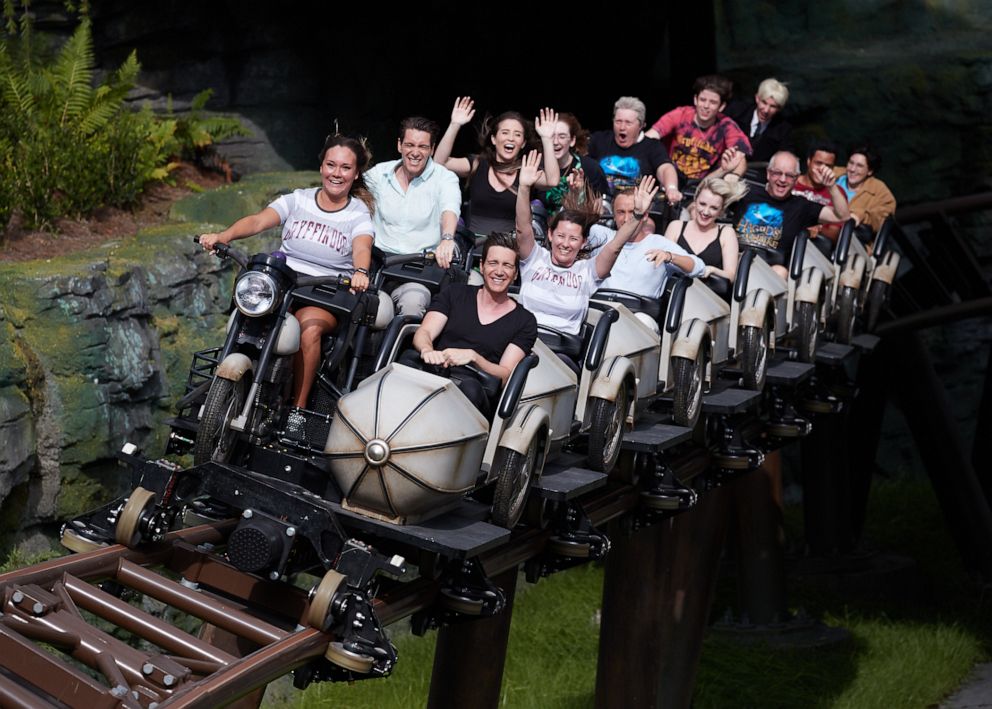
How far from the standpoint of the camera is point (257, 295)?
543 cm

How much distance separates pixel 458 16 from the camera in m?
13.6

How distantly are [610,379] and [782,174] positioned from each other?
129 inches

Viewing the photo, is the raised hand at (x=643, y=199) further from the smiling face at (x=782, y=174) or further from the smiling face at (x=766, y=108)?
the smiling face at (x=766, y=108)

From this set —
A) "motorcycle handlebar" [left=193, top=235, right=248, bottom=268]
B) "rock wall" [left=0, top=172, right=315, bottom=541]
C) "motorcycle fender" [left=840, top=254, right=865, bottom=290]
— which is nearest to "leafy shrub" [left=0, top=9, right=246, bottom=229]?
"rock wall" [left=0, top=172, right=315, bottom=541]

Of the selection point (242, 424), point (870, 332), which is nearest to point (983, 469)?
point (870, 332)

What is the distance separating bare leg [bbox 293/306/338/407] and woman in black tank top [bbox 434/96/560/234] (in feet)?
5.35

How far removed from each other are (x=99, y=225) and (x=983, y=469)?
8.74 metres

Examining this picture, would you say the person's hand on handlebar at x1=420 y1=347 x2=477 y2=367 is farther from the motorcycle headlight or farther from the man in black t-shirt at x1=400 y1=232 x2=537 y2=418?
the motorcycle headlight

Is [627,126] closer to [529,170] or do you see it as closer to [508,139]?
[508,139]

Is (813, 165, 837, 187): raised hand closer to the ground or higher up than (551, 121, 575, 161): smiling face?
closer to the ground

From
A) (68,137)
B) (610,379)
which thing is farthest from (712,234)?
(68,137)

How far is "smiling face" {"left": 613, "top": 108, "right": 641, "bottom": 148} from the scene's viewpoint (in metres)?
8.48

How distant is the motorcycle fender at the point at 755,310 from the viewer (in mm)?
7781

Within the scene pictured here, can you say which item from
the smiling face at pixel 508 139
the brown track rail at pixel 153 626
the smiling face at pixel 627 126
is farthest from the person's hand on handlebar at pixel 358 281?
the smiling face at pixel 627 126
